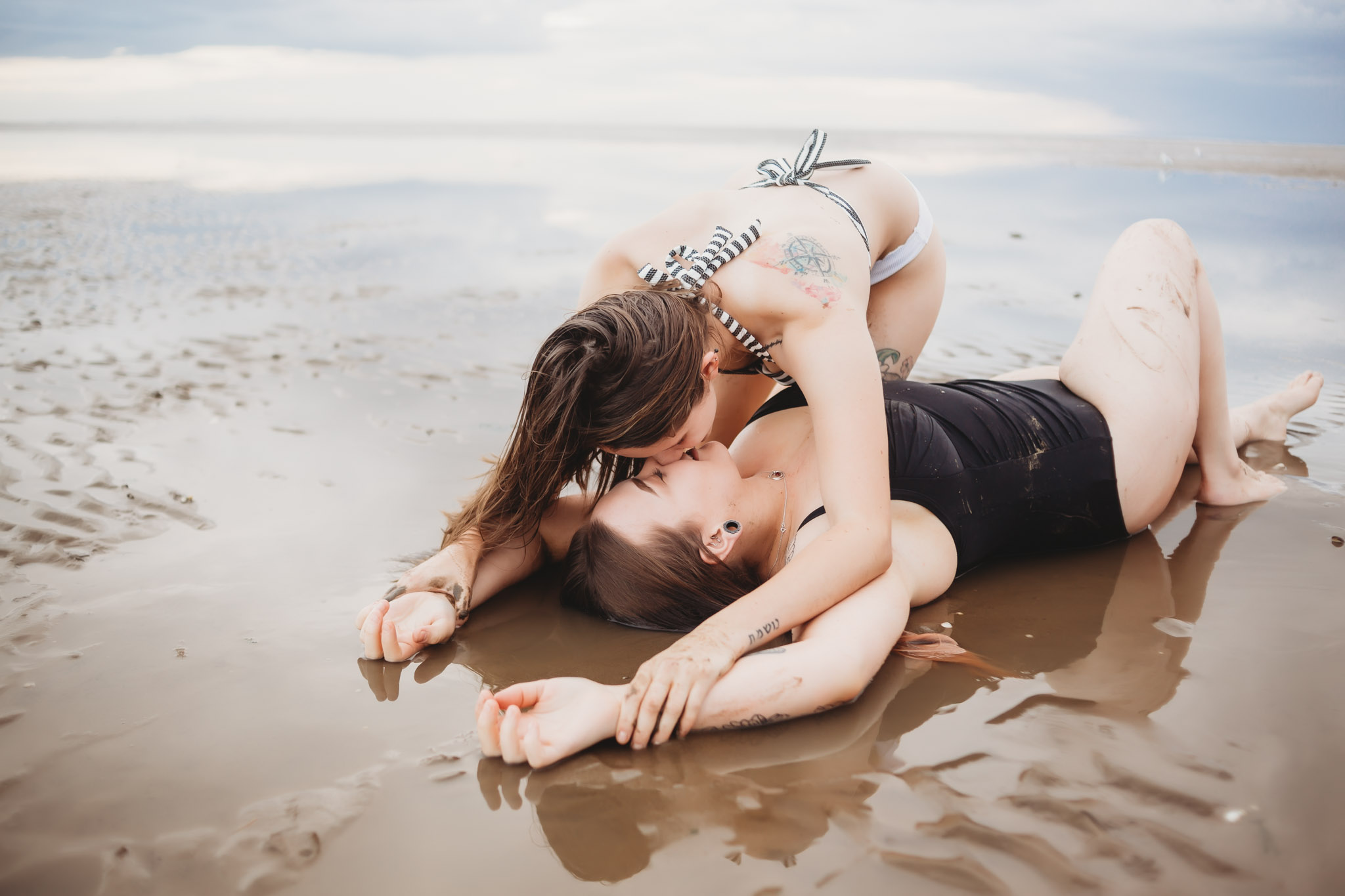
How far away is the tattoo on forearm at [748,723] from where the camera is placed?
205 centimetres

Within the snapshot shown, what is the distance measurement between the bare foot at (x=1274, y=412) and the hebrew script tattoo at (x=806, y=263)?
2460 millimetres

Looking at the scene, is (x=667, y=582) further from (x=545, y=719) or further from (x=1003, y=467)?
(x=1003, y=467)

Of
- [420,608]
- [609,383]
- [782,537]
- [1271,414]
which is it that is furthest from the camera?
[1271,414]

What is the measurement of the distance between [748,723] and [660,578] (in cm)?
57

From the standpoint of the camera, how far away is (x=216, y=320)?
612 centimetres

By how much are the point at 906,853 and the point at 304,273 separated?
7406 millimetres

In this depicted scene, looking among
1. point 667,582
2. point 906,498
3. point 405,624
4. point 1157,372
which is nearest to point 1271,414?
point 1157,372

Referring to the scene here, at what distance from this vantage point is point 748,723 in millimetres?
2055

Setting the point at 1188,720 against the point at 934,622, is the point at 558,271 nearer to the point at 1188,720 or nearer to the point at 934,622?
the point at 934,622

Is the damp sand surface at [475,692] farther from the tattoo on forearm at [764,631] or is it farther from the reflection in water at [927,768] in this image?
the tattoo on forearm at [764,631]

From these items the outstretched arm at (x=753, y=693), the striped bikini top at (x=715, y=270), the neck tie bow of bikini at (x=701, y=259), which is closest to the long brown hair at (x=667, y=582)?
the outstretched arm at (x=753, y=693)

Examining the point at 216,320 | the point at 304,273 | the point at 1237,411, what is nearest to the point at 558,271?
the point at 304,273

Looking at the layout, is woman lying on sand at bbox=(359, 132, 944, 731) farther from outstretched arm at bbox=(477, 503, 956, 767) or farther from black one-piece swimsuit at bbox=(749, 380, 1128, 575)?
black one-piece swimsuit at bbox=(749, 380, 1128, 575)

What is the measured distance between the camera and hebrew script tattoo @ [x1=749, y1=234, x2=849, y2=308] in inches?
100
